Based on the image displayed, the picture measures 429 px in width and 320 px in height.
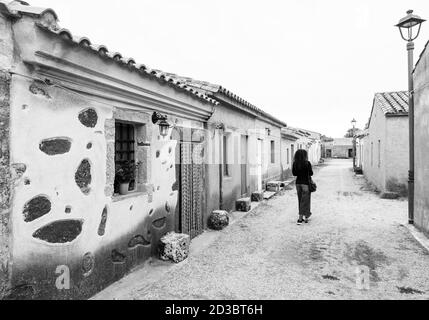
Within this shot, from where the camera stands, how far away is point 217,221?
7145 millimetres

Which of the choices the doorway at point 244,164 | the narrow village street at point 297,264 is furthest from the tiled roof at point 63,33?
the doorway at point 244,164

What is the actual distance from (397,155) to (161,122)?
10161 mm

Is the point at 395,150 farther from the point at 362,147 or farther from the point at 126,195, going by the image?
the point at 362,147

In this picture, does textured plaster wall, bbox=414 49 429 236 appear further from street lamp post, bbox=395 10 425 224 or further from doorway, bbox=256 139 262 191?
doorway, bbox=256 139 262 191

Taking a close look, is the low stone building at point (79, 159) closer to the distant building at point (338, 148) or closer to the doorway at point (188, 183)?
the doorway at point (188, 183)

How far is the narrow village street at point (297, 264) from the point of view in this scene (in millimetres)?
3867

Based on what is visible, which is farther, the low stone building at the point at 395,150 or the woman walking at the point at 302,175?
the low stone building at the point at 395,150

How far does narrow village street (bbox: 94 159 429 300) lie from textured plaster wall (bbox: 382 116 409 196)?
3974mm

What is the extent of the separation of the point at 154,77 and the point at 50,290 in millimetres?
3022

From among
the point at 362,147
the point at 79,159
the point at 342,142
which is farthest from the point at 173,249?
the point at 342,142

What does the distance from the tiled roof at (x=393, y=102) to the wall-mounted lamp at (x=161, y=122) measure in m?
9.75

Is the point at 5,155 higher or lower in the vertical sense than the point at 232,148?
lower
